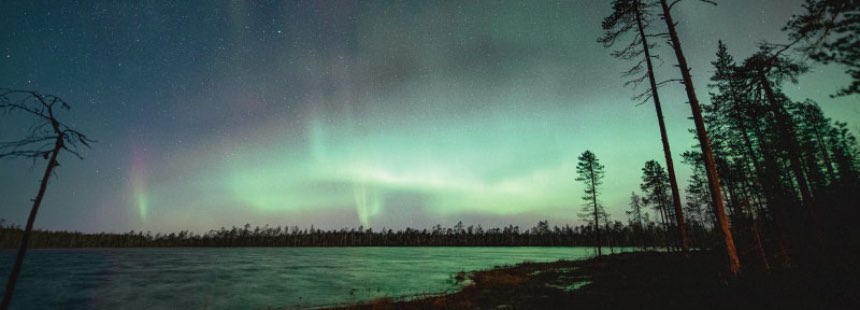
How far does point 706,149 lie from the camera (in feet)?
37.3

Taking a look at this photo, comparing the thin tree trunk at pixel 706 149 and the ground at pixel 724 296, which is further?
the thin tree trunk at pixel 706 149

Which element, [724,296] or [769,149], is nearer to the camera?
[724,296]

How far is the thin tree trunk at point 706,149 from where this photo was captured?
10805mm

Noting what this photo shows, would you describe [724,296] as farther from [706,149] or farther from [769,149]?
[769,149]

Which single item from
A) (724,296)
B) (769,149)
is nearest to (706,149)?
(724,296)

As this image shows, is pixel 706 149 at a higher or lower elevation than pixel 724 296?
higher

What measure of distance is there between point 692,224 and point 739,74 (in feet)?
281

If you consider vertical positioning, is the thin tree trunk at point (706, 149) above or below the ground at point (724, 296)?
above

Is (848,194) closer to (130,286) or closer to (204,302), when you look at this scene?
(204,302)

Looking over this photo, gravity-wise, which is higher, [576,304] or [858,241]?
[858,241]

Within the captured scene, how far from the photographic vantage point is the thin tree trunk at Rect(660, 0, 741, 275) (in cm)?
1080

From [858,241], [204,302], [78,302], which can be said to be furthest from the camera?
[78,302]

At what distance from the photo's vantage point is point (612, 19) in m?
15.5

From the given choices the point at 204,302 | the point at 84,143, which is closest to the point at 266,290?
the point at 204,302
